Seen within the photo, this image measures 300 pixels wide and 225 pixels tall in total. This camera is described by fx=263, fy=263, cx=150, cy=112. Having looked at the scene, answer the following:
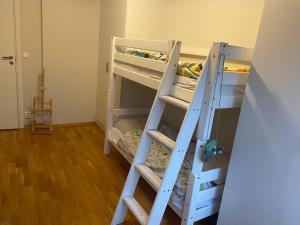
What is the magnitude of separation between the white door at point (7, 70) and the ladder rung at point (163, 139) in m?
2.57

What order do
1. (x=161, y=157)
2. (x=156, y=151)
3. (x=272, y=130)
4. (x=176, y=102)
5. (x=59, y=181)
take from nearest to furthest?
(x=272, y=130)
(x=176, y=102)
(x=161, y=157)
(x=156, y=151)
(x=59, y=181)

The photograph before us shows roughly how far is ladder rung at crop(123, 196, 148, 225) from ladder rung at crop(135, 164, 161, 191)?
22cm

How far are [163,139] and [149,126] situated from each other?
18 cm

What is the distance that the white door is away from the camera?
3311mm

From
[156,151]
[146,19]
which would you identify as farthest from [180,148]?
[146,19]

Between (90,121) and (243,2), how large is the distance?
295 centimetres

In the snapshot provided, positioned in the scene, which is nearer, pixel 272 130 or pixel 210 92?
pixel 272 130

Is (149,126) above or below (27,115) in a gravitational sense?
above

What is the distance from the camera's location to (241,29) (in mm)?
2197

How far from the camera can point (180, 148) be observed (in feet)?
5.31

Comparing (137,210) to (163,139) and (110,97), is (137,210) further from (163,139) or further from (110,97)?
(110,97)

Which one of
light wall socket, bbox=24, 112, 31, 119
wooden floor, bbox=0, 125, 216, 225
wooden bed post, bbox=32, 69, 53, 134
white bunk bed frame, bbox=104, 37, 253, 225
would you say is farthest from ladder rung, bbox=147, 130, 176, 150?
light wall socket, bbox=24, 112, 31, 119

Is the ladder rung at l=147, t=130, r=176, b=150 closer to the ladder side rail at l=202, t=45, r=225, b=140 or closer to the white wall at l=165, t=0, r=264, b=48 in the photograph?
the ladder side rail at l=202, t=45, r=225, b=140

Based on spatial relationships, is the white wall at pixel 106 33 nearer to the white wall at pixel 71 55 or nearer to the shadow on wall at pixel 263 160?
the white wall at pixel 71 55
